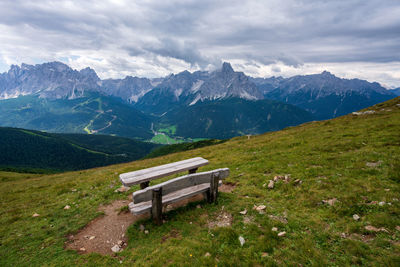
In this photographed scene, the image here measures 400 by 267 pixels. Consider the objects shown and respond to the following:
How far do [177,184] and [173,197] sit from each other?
0.76m

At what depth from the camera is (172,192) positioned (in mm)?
9703

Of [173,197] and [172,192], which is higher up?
[172,192]

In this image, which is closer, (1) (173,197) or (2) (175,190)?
(2) (175,190)

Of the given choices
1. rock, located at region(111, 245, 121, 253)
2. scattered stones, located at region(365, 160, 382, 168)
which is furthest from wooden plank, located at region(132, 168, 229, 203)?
scattered stones, located at region(365, 160, 382, 168)

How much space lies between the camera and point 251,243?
7.65 m

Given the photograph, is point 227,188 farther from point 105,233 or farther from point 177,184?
point 105,233

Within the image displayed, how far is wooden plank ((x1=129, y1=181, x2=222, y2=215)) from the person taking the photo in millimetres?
9078

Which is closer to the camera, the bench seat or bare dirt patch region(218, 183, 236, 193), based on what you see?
the bench seat

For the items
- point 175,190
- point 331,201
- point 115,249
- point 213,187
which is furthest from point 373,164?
point 115,249

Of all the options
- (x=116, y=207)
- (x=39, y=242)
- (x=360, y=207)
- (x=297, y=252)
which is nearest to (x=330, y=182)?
(x=360, y=207)

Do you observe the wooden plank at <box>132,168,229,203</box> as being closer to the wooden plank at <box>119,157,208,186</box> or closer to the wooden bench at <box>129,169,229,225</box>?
the wooden bench at <box>129,169,229,225</box>

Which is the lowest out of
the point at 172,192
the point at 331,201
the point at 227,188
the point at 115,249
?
the point at 115,249

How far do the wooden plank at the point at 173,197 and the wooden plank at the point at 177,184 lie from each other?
325 mm

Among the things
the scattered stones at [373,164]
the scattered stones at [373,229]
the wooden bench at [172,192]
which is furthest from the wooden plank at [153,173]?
the scattered stones at [373,164]
